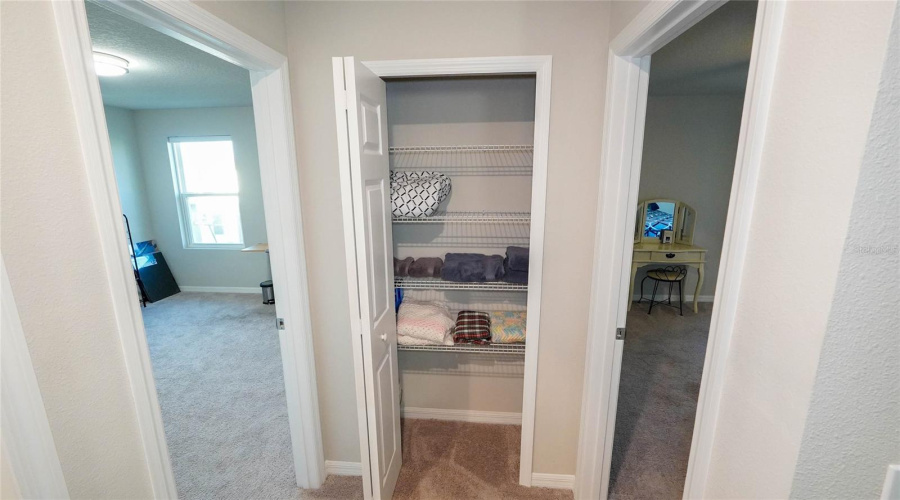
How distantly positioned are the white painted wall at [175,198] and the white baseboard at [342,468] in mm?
3382

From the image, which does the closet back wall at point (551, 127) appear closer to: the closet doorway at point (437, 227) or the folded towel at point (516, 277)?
the closet doorway at point (437, 227)

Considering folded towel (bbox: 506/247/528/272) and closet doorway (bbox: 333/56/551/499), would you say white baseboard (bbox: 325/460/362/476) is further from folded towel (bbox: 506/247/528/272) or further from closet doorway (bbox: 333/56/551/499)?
folded towel (bbox: 506/247/528/272)

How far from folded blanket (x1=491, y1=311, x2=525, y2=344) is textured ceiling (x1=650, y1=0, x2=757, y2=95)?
1844mm

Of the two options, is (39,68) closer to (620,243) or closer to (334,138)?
(334,138)

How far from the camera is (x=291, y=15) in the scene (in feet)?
5.16

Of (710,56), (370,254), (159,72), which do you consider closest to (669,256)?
(710,56)

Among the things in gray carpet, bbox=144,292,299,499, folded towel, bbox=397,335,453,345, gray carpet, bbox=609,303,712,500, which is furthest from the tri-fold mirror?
gray carpet, bbox=144,292,299,499

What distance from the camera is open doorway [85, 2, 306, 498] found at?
83.0 inches

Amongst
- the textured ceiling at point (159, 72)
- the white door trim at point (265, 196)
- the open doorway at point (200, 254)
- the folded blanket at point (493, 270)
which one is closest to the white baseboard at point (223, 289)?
→ the open doorway at point (200, 254)

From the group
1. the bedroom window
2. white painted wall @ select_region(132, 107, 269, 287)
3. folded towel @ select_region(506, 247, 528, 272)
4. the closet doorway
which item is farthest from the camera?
the bedroom window

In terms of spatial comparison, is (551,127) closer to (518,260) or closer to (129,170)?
(518,260)

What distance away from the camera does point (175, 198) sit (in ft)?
15.6

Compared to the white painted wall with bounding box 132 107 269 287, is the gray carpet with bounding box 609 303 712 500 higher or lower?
lower

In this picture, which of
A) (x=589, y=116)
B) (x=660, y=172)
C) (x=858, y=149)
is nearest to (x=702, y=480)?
(x=858, y=149)
